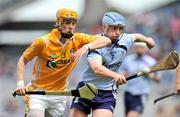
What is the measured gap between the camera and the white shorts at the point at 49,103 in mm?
11543

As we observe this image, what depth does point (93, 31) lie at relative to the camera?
22094mm

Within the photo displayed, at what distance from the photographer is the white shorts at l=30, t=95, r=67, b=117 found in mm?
11543

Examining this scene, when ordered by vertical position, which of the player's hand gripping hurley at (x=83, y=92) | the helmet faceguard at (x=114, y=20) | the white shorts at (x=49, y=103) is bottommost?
the white shorts at (x=49, y=103)

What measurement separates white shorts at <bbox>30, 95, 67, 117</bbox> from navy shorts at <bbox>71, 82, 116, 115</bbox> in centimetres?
23

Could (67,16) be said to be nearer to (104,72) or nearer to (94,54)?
(94,54)

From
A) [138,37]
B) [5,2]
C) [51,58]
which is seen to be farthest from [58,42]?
[5,2]

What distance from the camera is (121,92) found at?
18641 millimetres

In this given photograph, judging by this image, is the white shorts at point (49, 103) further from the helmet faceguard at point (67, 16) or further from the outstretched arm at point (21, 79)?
the helmet faceguard at point (67, 16)

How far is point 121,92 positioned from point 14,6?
11151 millimetres

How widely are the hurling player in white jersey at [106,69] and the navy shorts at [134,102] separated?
4141 millimetres

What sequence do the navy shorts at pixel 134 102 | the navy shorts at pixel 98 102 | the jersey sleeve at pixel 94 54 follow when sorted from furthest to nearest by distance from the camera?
the navy shorts at pixel 134 102 → the navy shorts at pixel 98 102 → the jersey sleeve at pixel 94 54

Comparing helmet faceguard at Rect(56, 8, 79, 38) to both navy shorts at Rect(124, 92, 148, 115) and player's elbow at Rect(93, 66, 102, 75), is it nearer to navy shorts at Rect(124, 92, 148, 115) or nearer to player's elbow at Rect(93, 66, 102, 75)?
player's elbow at Rect(93, 66, 102, 75)

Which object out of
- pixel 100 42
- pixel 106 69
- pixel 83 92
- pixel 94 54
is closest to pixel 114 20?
pixel 100 42

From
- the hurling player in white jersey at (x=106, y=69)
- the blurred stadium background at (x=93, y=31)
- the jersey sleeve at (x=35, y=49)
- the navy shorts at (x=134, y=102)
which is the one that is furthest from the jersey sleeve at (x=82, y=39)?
the blurred stadium background at (x=93, y=31)
